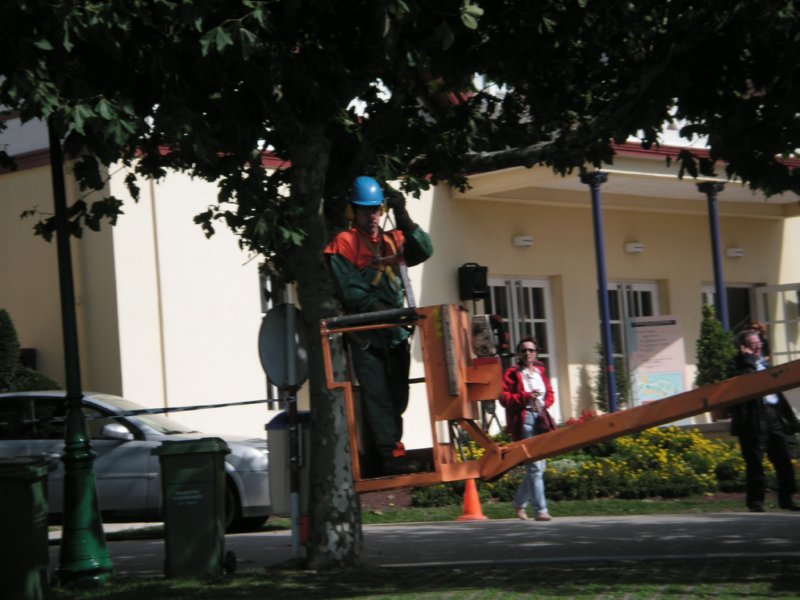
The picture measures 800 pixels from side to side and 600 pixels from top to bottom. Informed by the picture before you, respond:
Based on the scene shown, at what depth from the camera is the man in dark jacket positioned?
541 inches

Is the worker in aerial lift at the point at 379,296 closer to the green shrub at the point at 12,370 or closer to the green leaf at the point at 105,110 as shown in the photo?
the green leaf at the point at 105,110

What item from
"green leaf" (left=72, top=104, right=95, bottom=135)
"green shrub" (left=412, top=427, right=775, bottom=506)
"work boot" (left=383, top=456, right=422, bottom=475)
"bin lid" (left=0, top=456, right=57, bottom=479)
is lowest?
"green shrub" (left=412, top=427, right=775, bottom=506)

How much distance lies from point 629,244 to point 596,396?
112 inches

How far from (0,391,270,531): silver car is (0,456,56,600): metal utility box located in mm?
5306

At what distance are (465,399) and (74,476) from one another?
3.98 m

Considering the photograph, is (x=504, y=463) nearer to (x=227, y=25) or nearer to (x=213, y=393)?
(x=227, y=25)

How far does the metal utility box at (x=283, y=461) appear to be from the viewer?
11156 millimetres

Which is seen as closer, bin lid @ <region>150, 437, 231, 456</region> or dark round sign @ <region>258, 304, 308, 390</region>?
A: bin lid @ <region>150, 437, 231, 456</region>

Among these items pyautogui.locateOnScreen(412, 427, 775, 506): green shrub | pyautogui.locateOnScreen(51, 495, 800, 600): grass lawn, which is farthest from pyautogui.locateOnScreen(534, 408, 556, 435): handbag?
pyautogui.locateOnScreen(51, 495, 800, 600): grass lawn

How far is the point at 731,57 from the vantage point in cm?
1041

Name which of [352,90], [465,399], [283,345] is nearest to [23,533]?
[283,345]

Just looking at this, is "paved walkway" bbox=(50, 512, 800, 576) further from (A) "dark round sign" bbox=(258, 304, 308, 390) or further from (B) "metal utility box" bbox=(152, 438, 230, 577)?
(A) "dark round sign" bbox=(258, 304, 308, 390)

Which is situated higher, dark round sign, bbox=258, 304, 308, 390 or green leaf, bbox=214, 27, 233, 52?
green leaf, bbox=214, 27, 233, 52

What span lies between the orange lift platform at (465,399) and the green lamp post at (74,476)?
118 inches
